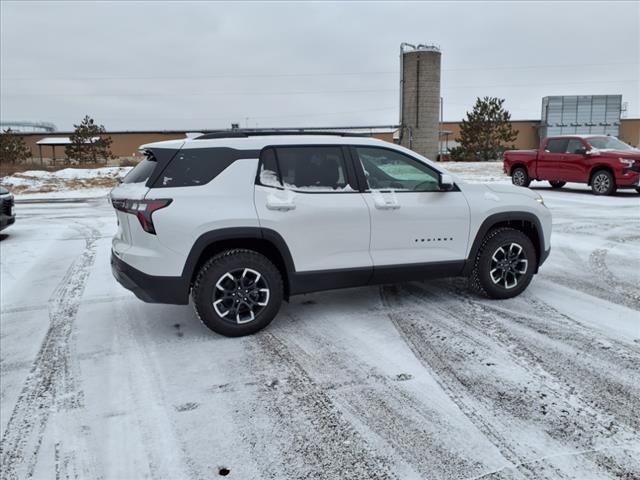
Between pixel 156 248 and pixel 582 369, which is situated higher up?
pixel 156 248

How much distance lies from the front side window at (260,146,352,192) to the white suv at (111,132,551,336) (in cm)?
1

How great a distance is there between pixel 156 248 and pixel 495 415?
291 centimetres

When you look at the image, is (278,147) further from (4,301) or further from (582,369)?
(4,301)

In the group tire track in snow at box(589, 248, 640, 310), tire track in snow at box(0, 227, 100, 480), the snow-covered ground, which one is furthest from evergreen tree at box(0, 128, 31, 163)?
tire track in snow at box(589, 248, 640, 310)

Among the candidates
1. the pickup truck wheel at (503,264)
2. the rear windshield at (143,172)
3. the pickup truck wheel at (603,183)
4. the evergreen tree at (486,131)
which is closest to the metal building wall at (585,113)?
the evergreen tree at (486,131)

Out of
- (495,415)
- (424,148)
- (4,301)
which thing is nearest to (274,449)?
(495,415)

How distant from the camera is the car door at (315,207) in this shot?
4.61 m

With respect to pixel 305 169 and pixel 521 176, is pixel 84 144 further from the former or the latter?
pixel 305 169

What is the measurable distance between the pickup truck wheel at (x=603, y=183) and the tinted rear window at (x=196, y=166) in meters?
14.0

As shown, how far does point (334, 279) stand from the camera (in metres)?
4.86

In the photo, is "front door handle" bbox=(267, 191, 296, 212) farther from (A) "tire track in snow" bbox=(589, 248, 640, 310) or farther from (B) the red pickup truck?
(B) the red pickup truck

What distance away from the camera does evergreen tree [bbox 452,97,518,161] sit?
47656mm

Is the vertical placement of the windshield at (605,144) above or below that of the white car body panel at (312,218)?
above

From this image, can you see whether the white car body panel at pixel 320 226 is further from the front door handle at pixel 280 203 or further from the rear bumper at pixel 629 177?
the rear bumper at pixel 629 177
